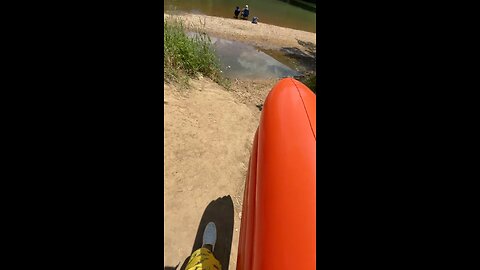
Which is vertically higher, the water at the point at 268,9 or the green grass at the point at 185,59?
the water at the point at 268,9

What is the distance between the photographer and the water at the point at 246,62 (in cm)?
817

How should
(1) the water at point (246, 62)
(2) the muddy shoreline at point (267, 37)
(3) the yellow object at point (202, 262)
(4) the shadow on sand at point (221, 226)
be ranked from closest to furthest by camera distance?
(3) the yellow object at point (202, 262), (4) the shadow on sand at point (221, 226), (1) the water at point (246, 62), (2) the muddy shoreline at point (267, 37)

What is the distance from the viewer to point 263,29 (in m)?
15.1

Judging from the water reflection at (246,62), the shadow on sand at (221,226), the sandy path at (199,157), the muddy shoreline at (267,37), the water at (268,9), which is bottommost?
the shadow on sand at (221,226)

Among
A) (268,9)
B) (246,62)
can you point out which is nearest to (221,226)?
(246,62)

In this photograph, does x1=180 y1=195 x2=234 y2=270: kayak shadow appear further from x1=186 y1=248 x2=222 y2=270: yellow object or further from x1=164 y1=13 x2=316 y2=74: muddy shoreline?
x1=164 y1=13 x2=316 y2=74: muddy shoreline

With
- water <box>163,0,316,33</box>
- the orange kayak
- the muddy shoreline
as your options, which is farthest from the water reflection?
the orange kayak

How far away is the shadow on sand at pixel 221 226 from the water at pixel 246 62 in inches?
180

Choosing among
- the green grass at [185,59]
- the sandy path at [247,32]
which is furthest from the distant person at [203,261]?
the sandy path at [247,32]

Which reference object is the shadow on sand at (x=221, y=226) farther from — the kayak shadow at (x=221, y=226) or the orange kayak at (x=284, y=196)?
the orange kayak at (x=284, y=196)

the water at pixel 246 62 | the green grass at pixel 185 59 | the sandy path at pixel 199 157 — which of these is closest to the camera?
the sandy path at pixel 199 157

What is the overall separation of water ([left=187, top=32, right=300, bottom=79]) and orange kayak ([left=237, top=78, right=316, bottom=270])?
558 centimetres
